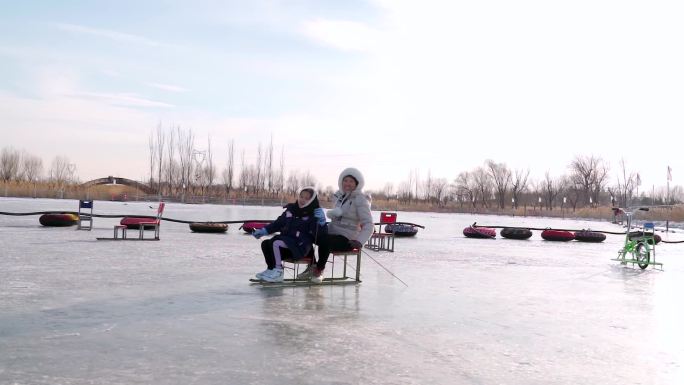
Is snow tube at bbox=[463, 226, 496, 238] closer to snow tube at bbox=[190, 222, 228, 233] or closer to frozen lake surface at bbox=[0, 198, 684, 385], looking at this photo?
snow tube at bbox=[190, 222, 228, 233]

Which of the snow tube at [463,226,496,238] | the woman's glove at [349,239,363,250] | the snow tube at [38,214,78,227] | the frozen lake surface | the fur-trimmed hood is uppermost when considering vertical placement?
the fur-trimmed hood

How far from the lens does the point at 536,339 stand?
4.88m

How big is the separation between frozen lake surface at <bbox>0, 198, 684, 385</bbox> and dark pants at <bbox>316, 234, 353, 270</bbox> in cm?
43

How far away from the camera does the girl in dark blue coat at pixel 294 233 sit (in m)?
7.12

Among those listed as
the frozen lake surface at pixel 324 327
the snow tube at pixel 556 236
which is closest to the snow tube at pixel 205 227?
the frozen lake surface at pixel 324 327

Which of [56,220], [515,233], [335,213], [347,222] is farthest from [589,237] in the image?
[56,220]

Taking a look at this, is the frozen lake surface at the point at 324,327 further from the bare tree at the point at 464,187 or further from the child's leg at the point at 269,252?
the bare tree at the point at 464,187

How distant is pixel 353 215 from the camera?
24.8ft

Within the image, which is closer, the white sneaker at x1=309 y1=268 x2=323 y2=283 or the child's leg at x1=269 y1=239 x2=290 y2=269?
the child's leg at x1=269 y1=239 x2=290 y2=269

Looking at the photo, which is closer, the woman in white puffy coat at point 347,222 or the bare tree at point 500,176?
the woman in white puffy coat at point 347,222

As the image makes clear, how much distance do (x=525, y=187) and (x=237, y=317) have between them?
8924cm

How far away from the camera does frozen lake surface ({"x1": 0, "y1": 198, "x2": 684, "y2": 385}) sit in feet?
12.1

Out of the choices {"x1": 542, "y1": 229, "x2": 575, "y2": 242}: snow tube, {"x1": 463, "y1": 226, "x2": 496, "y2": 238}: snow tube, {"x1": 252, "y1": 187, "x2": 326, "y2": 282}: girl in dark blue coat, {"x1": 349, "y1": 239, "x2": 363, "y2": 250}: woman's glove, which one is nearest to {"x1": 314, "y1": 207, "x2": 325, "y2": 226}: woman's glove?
{"x1": 252, "y1": 187, "x2": 326, "y2": 282}: girl in dark blue coat

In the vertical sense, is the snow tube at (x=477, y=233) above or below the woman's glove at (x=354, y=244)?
below
